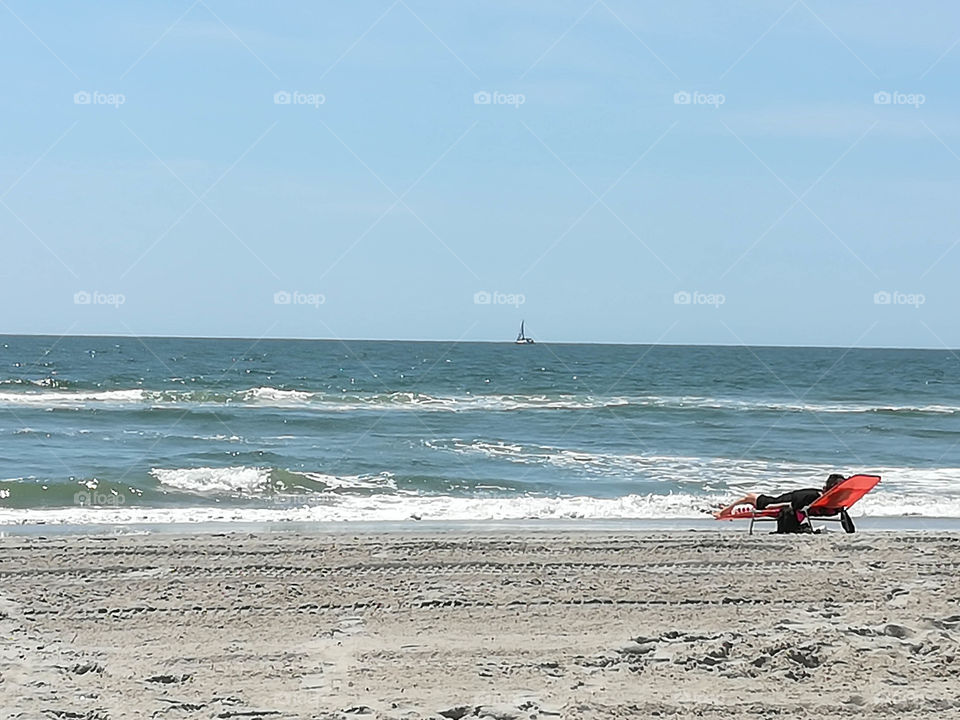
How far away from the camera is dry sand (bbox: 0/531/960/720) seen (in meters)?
5.12

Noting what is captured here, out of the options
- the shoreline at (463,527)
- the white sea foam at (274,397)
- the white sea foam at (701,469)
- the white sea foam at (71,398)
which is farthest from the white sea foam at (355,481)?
the white sea foam at (71,398)

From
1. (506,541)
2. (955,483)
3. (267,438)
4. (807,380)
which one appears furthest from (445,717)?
(807,380)

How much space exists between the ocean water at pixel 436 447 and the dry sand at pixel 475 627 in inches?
145

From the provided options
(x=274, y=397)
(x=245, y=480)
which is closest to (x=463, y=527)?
(x=245, y=480)

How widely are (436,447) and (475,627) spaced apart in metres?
13.0

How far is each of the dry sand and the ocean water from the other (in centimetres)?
367

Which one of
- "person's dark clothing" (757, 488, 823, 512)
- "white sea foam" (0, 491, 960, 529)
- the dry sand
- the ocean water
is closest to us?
the dry sand

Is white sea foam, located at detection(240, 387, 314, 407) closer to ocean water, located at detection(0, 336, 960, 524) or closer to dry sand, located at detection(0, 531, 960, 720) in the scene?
ocean water, located at detection(0, 336, 960, 524)

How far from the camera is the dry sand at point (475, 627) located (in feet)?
16.8

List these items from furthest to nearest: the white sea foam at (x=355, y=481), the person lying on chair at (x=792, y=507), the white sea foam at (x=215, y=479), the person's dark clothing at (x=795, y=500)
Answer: the white sea foam at (x=355, y=481) → the white sea foam at (x=215, y=479) → the person's dark clothing at (x=795, y=500) → the person lying on chair at (x=792, y=507)

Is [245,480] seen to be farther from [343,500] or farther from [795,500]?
[795,500]

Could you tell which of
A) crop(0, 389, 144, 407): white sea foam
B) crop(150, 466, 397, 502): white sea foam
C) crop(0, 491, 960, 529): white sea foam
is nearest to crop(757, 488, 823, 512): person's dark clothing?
crop(0, 491, 960, 529): white sea foam

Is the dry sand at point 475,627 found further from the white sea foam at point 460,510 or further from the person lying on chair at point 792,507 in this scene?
the white sea foam at point 460,510

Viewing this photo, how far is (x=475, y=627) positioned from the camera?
6.49m
